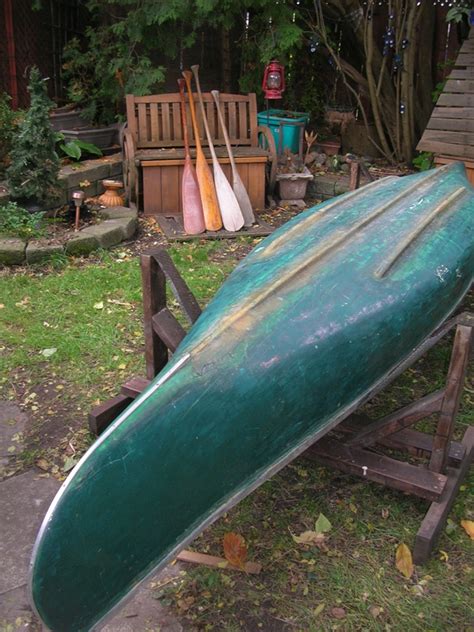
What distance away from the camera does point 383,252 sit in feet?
8.56

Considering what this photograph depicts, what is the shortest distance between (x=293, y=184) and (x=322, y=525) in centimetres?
452

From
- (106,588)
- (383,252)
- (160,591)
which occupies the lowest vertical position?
(160,591)

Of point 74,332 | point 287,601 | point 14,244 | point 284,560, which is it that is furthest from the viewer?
point 14,244

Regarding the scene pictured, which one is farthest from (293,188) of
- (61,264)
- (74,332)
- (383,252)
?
(383,252)

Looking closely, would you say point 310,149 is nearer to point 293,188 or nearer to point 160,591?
point 293,188

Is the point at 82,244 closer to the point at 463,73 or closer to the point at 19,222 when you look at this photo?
the point at 19,222

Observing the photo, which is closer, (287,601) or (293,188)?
(287,601)

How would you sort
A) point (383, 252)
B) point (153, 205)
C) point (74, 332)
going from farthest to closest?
point (153, 205), point (74, 332), point (383, 252)

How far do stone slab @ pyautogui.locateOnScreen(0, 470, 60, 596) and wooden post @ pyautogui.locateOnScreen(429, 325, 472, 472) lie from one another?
154cm

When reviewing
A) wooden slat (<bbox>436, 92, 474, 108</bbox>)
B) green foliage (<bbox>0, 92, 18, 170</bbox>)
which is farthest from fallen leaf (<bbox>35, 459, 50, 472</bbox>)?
wooden slat (<bbox>436, 92, 474, 108</bbox>)

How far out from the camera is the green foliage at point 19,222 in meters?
5.06

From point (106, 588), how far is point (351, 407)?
1.00 m

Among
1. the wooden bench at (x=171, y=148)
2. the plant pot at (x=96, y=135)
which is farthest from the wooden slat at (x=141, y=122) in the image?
the plant pot at (x=96, y=135)

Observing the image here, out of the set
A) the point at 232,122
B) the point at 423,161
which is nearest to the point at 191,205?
the point at 232,122
